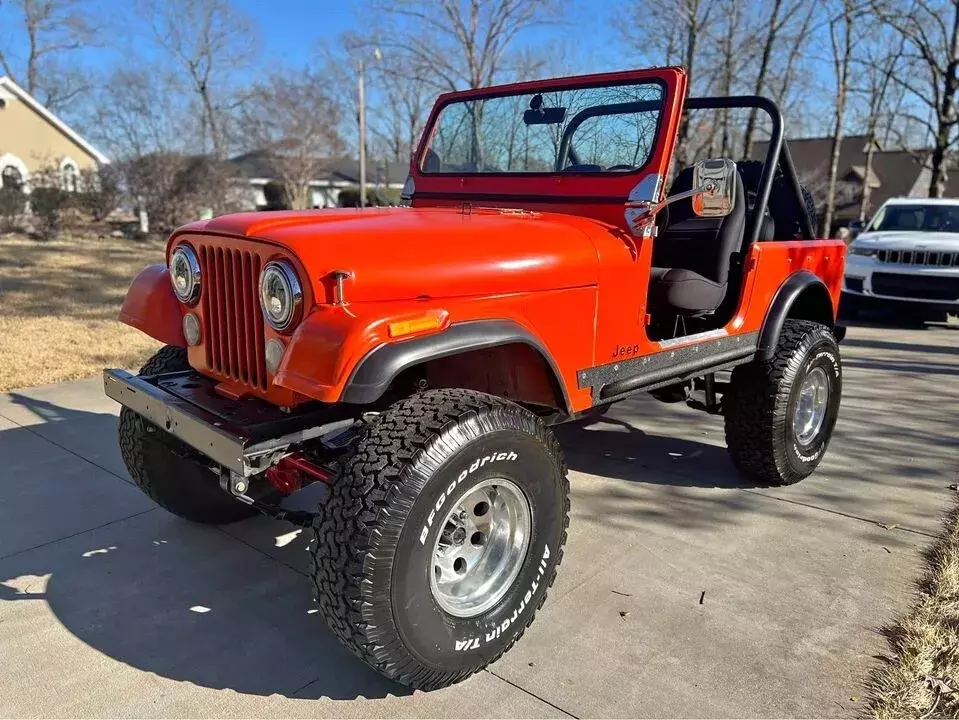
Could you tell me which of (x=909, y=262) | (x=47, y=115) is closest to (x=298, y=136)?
(x=47, y=115)

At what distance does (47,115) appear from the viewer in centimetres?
2564

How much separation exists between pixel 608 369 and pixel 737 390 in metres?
1.33

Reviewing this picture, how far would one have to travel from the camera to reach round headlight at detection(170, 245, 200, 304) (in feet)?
8.65

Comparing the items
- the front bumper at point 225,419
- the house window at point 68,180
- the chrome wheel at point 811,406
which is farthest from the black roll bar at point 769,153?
the house window at point 68,180

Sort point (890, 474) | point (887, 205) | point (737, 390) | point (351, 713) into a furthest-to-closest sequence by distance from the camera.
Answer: point (887, 205) < point (890, 474) < point (737, 390) < point (351, 713)

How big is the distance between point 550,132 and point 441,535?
212cm

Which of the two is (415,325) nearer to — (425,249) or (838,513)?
(425,249)

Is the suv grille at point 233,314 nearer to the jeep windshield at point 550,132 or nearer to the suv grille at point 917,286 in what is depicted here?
the jeep windshield at point 550,132

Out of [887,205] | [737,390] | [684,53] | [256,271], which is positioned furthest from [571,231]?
[684,53]

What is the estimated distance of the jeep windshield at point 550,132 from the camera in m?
3.30

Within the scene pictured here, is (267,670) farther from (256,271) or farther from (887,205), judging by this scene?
(887,205)

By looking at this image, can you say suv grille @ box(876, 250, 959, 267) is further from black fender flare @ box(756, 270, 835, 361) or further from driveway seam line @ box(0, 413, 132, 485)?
driveway seam line @ box(0, 413, 132, 485)

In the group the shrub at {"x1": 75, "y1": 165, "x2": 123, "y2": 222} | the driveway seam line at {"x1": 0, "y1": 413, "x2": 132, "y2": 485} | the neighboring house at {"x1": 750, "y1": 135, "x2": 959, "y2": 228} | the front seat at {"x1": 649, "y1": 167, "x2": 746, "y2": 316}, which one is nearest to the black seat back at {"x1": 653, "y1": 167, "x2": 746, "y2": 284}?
the front seat at {"x1": 649, "y1": 167, "x2": 746, "y2": 316}

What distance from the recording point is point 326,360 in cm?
202
